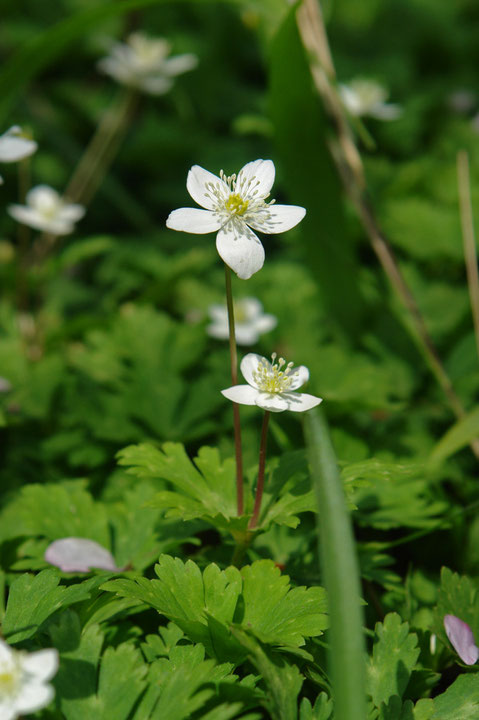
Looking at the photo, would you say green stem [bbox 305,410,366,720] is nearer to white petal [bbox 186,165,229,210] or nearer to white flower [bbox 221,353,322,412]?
white flower [bbox 221,353,322,412]

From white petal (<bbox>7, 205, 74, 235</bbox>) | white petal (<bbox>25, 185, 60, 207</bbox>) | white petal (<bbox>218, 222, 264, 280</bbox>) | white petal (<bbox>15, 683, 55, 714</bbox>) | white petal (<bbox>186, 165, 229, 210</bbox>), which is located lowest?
white petal (<bbox>15, 683, 55, 714</bbox>)

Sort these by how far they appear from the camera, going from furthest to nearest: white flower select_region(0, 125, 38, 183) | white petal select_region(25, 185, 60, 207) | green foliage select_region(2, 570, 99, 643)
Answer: white petal select_region(25, 185, 60, 207) < white flower select_region(0, 125, 38, 183) < green foliage select_region(2, 570, 99, 643)

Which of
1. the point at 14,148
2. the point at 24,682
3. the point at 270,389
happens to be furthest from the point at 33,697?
the point at 14,148

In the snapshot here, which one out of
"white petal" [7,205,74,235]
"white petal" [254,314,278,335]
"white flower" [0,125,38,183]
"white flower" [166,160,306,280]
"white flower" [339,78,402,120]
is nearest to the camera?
"white flower" [166,160,306,280]

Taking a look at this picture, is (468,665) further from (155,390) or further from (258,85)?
(258,85)

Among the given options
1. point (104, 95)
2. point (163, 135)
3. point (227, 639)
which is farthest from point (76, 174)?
point (227, 639)

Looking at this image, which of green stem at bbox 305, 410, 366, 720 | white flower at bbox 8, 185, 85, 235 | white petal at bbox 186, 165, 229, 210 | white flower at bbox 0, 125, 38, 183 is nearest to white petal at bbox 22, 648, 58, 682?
green stem at bbox 305, 410, 366, 720

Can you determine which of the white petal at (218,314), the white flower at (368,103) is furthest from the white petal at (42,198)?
the white flower at (368,103)
